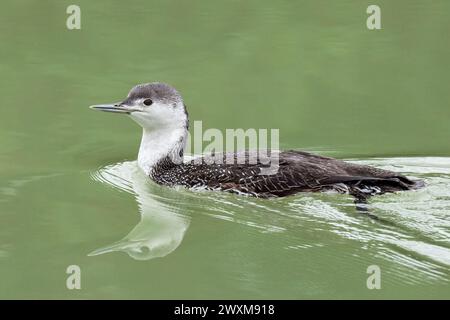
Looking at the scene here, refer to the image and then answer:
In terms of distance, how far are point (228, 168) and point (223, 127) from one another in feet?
7.05

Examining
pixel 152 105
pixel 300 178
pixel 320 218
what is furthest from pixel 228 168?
pixel 320 218

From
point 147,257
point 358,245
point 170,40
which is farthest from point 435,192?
point 170,40

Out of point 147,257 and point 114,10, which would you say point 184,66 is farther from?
point 147,257

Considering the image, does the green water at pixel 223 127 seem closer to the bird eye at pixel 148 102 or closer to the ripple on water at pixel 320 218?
the ripple on water at pixel 320 218

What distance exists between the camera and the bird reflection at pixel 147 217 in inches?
315

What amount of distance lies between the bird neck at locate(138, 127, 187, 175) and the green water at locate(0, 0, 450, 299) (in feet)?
0.85

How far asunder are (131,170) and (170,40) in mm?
4816

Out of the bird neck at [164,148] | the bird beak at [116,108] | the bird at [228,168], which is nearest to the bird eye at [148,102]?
the bird at [228,168]

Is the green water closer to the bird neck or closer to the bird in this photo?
the bird

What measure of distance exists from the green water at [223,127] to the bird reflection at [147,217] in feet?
0.09

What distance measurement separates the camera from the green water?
739 cm

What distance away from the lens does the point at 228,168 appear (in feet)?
30.9

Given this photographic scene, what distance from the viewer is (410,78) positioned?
43.5 ft

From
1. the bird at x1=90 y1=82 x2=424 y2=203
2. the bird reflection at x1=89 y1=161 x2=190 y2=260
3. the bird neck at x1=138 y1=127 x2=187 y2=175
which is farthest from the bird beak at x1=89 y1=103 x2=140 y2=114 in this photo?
the bird reflection at x1=89 y1=161 x2=190 y2=260
